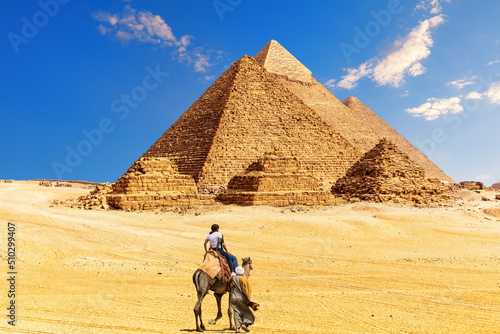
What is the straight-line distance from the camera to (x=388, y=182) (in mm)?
23109

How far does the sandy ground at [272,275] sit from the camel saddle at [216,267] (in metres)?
0.60

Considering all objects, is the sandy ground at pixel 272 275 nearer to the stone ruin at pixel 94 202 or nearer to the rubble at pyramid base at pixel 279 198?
the stone ruin at pixel 94 202

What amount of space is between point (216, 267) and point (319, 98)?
65.4 meters

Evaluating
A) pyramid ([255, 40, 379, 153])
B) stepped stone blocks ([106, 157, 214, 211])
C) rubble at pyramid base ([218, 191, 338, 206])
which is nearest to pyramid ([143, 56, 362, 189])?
rubble at pyramid base ([218, 191, 338, 206])

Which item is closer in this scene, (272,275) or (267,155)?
(272,275)

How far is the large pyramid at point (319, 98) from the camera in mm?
63531

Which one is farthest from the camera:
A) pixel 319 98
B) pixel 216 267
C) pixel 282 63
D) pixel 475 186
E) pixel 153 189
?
pixel 319 98

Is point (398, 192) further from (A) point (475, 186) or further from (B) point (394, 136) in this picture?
(B) point (394, 136)

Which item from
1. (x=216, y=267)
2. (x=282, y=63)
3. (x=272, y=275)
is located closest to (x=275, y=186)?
(x=272, y=275)

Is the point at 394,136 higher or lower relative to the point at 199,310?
higher

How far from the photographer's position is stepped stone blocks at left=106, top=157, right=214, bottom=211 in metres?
17.0

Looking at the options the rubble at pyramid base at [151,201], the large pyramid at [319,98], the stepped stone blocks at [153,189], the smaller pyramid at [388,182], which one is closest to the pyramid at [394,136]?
the large pyramid at [319,98]

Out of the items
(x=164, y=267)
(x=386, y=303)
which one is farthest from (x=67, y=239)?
(x=386, y=303)

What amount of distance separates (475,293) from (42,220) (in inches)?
406
